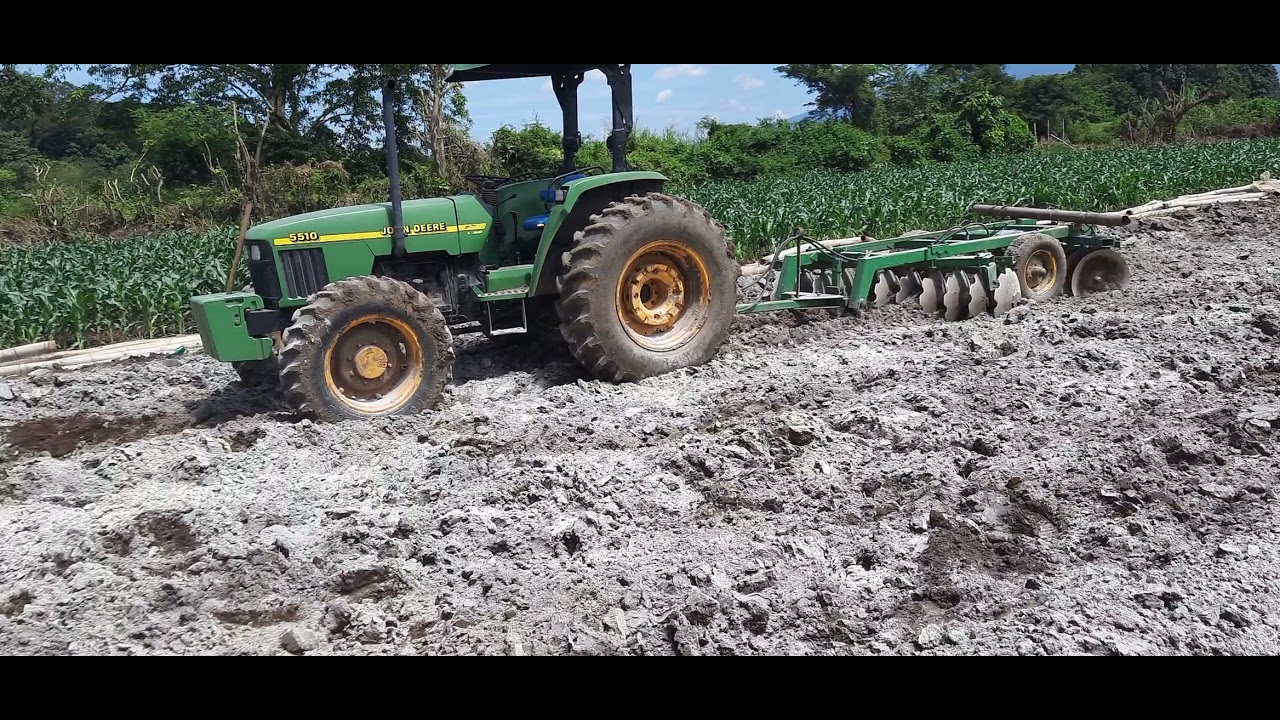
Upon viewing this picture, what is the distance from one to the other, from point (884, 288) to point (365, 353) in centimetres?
422

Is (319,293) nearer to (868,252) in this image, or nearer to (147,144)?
(868,252)

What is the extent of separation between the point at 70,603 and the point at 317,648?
3.35 feet

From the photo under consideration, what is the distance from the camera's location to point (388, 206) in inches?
241

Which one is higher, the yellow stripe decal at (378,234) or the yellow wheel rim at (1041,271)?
the yellow stripe decal at (378,234)

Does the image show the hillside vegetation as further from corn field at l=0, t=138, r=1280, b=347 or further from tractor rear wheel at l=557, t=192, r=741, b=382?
tractor rear wheel at l=557, t=192, r=741, b=382

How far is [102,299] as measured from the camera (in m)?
8.79

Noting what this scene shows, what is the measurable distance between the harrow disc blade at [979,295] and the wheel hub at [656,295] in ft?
8.37

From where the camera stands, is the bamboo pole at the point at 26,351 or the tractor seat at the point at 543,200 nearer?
the tractor seat at the point at 543,200

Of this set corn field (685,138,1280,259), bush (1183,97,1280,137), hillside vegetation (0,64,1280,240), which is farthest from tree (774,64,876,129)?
corn field (685,138,1280,259)

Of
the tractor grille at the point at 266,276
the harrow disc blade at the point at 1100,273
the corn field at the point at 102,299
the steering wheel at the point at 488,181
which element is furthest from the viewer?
the corn field at the point at 102,299

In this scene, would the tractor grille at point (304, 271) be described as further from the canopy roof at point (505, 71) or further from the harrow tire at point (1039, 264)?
the harrow tire at point (1039, 264)

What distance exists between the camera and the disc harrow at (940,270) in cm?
745

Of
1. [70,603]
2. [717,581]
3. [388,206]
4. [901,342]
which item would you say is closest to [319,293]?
[388,206]

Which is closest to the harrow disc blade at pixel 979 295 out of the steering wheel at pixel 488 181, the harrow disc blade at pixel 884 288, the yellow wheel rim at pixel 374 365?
the harrow disc blade at pixel 884 288
